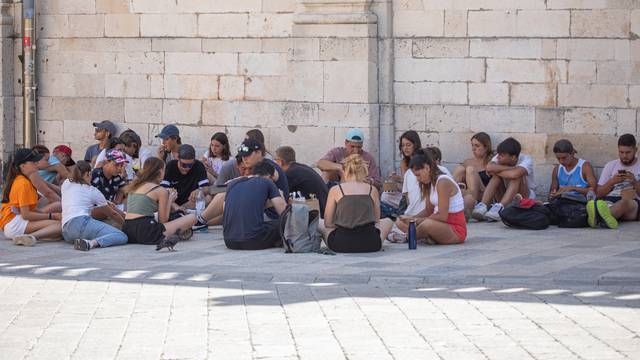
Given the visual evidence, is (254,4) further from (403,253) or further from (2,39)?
(403,253)

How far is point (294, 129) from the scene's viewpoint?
17297 millimetres

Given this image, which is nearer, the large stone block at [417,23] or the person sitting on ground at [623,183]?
the person sitting on ground at [623,183]

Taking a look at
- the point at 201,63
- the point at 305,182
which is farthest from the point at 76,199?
the point at 201,63

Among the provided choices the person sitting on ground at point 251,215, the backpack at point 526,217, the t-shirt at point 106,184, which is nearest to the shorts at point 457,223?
the backpack at point 526,217

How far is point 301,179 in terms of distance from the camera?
47.4 ft

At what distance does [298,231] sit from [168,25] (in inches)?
259

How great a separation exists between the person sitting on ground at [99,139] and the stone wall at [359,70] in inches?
21.5

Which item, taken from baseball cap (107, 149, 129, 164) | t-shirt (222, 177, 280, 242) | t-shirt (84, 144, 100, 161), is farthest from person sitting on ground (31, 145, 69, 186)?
t-shirt (222, 177, 280, 242)

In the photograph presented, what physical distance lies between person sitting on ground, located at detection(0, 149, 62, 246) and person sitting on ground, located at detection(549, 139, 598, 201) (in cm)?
626

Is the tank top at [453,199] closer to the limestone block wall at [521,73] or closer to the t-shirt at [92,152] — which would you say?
the limestone block wall at [521,73]

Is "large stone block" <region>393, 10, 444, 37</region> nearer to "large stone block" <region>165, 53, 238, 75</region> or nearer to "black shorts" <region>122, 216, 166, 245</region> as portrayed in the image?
"large stone block" <region>165, 53, 238, 75</region>

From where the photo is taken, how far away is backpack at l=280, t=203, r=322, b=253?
12711mm

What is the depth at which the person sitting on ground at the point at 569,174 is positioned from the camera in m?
15.5

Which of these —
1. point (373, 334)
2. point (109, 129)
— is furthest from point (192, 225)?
point (373, 334)
